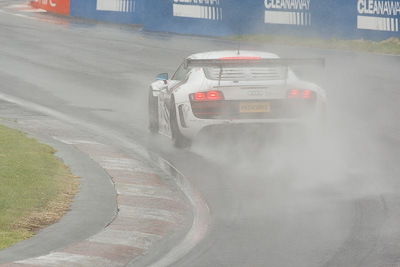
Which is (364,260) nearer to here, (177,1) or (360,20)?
(360,20)

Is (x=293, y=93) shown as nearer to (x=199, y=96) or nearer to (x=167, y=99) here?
(x=199, y=96)

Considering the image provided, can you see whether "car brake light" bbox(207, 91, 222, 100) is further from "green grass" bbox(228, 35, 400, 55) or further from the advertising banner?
the advertising banner

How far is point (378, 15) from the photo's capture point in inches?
998

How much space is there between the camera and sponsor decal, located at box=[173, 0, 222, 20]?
30.0 metres

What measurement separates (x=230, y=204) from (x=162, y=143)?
154 inches

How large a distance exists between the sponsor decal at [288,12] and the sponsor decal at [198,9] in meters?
1.94

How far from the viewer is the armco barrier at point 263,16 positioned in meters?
25.6

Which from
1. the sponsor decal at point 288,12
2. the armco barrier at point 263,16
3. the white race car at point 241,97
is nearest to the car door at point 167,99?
the white race car at point 241,97

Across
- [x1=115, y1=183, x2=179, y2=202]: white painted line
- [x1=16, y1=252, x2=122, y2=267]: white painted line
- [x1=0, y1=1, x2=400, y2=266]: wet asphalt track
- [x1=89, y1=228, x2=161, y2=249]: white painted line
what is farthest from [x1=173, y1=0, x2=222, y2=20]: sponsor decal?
[x1=16, y1=252, x2=122, y2=267]: white painted line

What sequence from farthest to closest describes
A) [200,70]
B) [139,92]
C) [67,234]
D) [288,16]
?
[288,16] → [139,92] → [200,70] → [67,234]

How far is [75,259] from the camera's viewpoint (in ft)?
24.8

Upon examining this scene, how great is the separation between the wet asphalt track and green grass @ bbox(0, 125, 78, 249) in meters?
1.37

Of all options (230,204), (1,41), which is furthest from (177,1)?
(230,204)

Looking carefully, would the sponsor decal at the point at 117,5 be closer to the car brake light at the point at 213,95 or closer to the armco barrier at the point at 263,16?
the armco barrier at the point at 263,16
